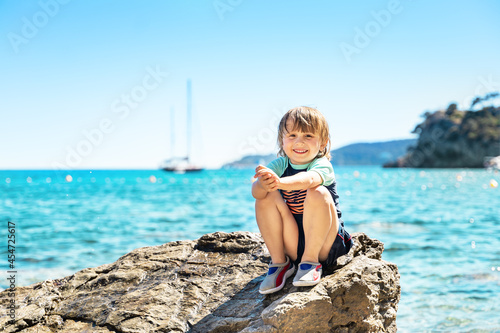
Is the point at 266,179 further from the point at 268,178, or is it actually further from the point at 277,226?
the point at 277,226

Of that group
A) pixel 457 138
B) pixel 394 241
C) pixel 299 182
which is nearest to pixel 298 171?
pixel 299 182

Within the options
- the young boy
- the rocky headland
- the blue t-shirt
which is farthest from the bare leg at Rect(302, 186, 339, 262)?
the rocky headland

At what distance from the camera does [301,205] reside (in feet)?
9.62

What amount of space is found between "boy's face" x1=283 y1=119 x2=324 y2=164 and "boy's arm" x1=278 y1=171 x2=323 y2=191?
9.1 inches

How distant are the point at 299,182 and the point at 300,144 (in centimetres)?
36

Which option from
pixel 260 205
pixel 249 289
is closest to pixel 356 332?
pixel 249 289

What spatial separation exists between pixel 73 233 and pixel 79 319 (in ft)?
27.9

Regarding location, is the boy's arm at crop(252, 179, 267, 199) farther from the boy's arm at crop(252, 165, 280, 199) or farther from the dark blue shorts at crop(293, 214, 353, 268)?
the dark blue shorts at crop(293, 214, 353, 268)

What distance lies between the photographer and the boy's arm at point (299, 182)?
2668mm

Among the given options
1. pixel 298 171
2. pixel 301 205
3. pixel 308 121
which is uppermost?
pixel 308 121

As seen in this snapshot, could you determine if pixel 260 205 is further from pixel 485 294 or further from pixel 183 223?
pixel 183 223

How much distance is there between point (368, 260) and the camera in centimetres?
302

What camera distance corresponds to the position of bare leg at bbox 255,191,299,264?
2906 mm

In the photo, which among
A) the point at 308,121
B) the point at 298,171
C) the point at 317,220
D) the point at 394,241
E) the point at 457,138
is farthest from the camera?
the point at 457,138
